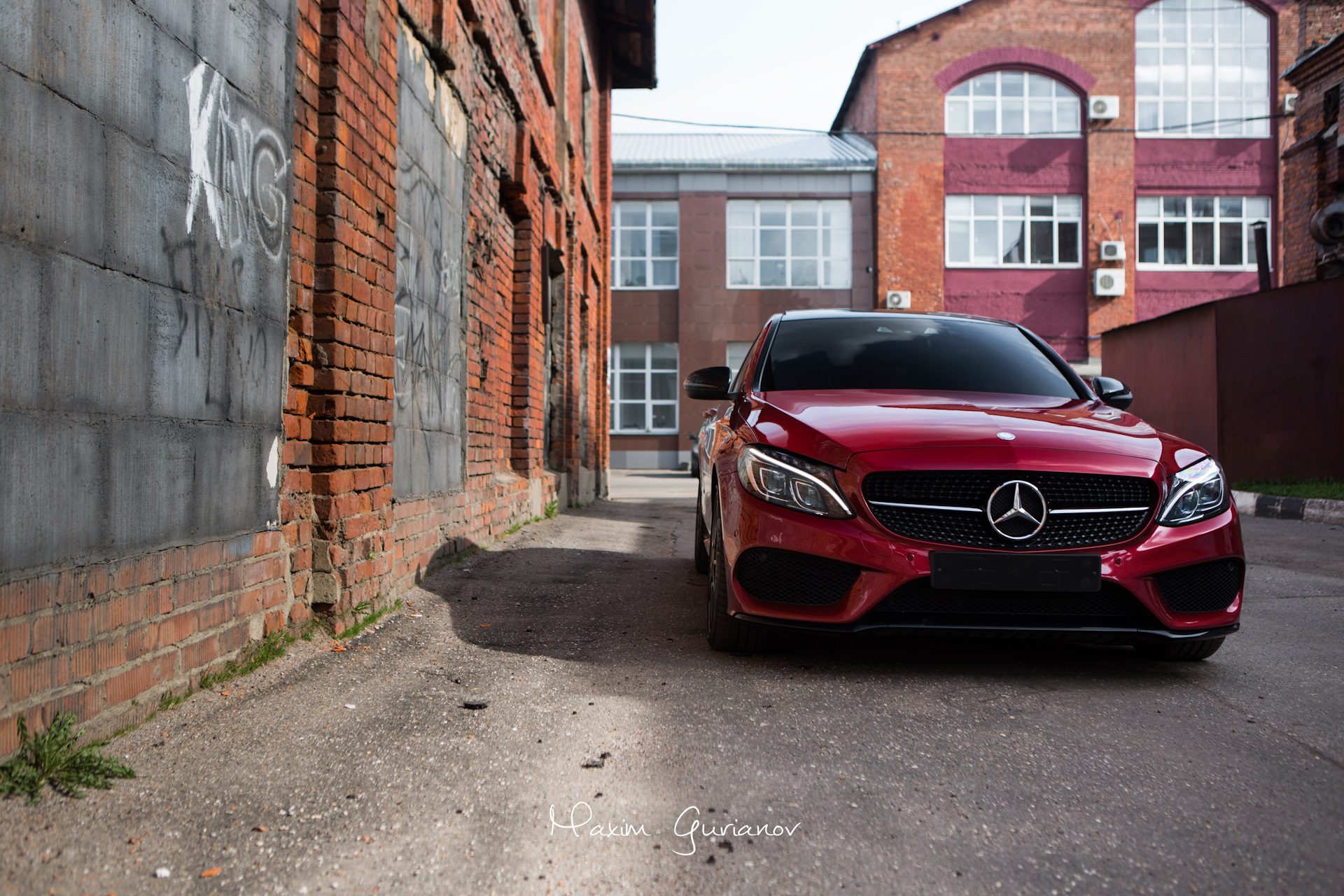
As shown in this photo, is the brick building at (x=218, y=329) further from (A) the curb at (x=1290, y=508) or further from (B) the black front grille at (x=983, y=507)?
(A) the curb at (x=1290, y=508)

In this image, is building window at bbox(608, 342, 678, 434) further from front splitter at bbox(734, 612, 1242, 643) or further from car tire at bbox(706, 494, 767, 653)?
front splitter at bbox(734, 612, 1242, 643)

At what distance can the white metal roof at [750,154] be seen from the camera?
26.3m

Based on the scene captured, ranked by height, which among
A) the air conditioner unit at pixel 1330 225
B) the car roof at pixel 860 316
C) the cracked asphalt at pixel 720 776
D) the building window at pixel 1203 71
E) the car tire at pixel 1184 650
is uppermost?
the building window at pixel 1203 71

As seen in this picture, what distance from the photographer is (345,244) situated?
3605 mm

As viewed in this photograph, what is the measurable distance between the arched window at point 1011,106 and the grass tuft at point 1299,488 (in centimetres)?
1713

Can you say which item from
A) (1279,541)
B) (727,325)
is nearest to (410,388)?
(1279,541)

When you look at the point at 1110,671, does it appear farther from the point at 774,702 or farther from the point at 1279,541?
the point at 1279,541

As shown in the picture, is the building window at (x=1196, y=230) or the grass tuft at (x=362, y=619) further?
the building window at (x=1196, y=230)

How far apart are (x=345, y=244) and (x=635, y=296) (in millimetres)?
23683

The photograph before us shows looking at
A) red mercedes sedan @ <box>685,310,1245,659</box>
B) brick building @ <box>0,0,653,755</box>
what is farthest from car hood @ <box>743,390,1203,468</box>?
brick building @ <box>0,0,653,755</box>

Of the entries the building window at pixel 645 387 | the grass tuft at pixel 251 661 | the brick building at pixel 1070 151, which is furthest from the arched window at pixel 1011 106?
the grass tuft at pixel 251 661

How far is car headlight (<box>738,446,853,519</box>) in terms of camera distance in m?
3.10

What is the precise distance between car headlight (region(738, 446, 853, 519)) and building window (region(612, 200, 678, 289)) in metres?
24.3

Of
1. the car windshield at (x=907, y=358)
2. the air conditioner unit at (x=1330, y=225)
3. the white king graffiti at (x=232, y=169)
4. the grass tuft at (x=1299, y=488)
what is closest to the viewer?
the white king graffiti at (x=232, y=169)
